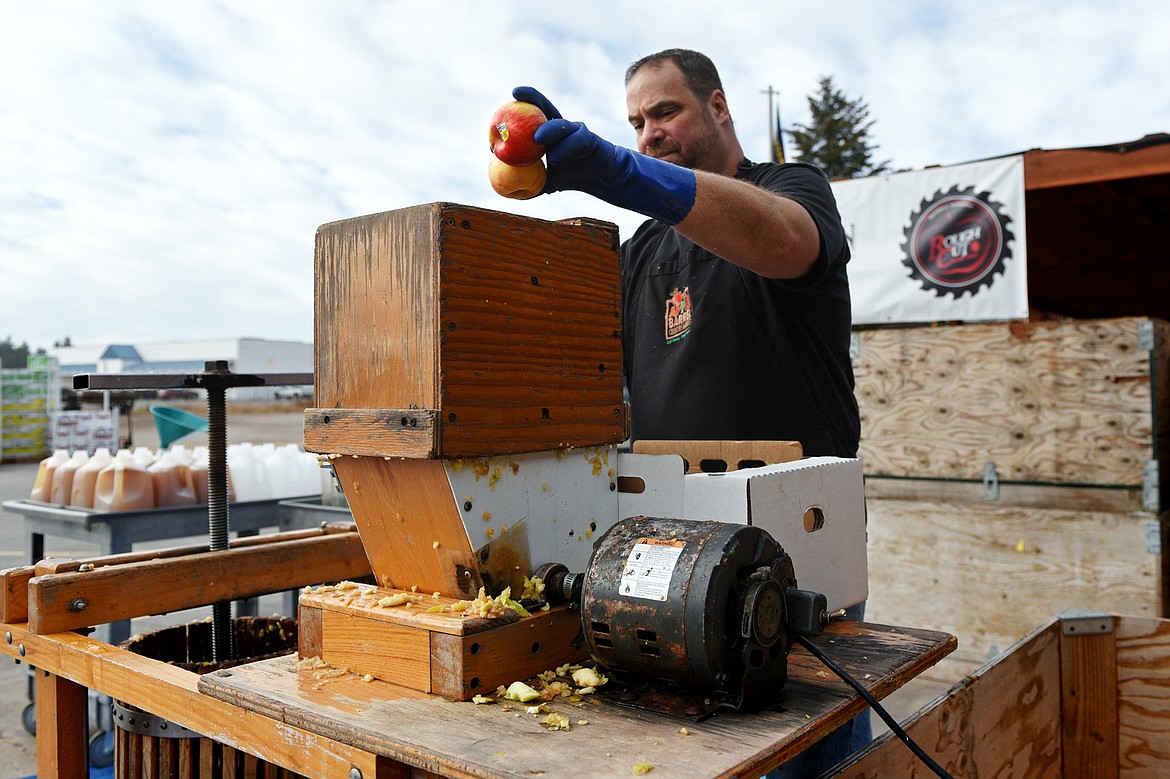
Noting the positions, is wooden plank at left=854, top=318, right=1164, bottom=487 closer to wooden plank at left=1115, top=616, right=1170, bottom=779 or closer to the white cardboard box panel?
wooden plank at left=1115, top=616, right=1170, bottom=779

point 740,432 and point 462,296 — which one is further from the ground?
point 462,296

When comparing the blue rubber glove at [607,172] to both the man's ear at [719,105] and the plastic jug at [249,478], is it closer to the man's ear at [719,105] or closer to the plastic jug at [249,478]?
the man's ear at [719,105]

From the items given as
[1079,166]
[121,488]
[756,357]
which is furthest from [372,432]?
[1079,166]

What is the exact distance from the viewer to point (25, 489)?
12992 mm

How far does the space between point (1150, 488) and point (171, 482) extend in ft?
14.9

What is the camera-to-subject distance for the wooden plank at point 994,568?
411 cm

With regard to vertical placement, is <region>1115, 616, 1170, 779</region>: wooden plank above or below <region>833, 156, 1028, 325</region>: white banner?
below

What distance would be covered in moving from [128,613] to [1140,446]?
431 centimetres

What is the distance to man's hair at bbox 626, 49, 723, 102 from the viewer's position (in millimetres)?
2441

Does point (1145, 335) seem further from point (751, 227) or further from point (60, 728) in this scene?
point (60, 728)

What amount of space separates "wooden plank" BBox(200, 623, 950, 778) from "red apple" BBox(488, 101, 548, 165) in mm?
795

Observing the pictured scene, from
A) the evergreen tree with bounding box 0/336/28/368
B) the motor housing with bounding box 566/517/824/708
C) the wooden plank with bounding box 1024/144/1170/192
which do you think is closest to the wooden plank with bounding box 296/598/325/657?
the motor housing with bounding box 566/517/824/708

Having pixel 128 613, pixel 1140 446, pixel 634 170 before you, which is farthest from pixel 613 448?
pixel 1140 446

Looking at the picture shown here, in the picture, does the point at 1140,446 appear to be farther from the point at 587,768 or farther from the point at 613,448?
the point at 587,768
